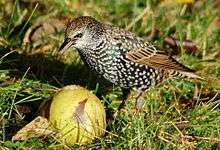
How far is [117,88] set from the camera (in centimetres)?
679

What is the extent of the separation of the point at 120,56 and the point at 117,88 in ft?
2.47

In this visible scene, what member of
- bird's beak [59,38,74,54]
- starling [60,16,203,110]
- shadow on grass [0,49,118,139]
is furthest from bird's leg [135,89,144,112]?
bird's beak [59,38,74,54]

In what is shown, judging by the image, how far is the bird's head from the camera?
5766 mm

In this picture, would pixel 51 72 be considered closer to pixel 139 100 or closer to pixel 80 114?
pixel 139 100

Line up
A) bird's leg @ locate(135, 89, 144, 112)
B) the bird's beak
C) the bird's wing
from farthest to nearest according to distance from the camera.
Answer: the bird's wing → bird's leg @ locate(135, 89, 144, 112) → the bird's beak

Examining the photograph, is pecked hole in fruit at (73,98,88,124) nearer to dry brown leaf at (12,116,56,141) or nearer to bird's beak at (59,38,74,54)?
dry brown leaf at (12,116,56,141)

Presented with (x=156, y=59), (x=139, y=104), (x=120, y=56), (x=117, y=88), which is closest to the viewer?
(x=120, y=56)

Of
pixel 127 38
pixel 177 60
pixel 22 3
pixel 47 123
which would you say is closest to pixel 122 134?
pixel 47 123

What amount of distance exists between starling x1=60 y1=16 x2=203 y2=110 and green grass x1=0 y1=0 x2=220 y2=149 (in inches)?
8.6

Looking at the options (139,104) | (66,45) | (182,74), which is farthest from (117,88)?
(66,45)

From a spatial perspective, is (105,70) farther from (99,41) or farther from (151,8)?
(151,8)

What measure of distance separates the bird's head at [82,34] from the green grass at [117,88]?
55cm

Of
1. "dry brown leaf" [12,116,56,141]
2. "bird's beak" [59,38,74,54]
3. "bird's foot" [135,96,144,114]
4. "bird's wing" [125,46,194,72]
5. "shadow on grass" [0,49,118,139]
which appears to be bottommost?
"dry brown leaf" [12,116,56,141]

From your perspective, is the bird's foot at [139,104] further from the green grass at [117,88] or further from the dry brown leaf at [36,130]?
the dry brown leaf at [36,130]
